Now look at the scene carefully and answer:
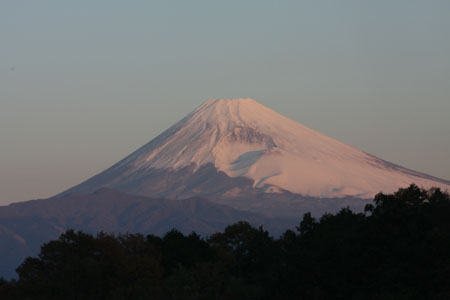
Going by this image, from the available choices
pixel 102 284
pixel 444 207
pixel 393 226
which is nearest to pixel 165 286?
pixel 102 284

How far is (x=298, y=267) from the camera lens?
65.2 metres

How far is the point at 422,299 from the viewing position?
53344 mm

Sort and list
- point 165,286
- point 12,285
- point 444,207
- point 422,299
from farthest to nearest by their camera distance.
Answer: point 12,285 → point 444,207 → point 165,286 → point 422,299

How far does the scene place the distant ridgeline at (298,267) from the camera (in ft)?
186

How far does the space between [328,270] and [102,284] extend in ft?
48.5

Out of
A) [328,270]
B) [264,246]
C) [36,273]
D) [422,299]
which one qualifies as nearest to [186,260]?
[264,246]

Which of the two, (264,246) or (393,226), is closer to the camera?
(393,226)

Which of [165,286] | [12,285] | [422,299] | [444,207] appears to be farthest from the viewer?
Answer: [12,285]

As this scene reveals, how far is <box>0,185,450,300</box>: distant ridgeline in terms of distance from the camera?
56.6m

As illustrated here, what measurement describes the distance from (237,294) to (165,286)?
13.2 ft

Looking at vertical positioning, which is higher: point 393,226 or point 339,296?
point 393,226

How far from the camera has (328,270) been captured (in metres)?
63.3

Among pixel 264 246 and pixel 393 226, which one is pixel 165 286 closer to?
pixel 393 226

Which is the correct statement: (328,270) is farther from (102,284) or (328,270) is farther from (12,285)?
(12,285)
